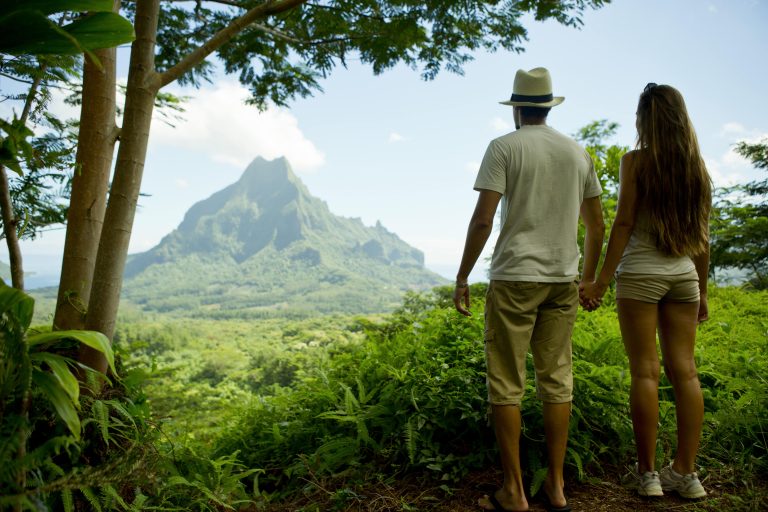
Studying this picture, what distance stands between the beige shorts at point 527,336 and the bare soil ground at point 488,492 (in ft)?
1.91

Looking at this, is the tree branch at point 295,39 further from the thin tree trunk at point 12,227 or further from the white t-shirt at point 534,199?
the white t-shirt at point 534,199

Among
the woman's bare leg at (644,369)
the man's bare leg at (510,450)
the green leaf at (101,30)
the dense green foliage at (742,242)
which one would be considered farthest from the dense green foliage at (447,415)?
the dense green foliage at (742,242)

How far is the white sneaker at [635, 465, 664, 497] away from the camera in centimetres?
234

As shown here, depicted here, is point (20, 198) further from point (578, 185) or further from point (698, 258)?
point (698, 258)

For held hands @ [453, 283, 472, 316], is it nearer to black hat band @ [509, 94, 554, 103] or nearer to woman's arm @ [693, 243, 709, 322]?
black hat band @ [509, 94, 554, 103]

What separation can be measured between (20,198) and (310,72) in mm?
2716

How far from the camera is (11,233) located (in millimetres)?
3355

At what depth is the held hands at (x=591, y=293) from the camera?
97.0 inches

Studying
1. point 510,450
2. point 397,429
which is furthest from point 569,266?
point 397,429

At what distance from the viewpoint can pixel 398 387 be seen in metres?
3.28

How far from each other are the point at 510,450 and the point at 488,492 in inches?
16.9

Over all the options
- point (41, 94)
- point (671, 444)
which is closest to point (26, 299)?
point (41, 94)

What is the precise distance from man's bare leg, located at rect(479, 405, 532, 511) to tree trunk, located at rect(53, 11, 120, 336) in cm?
239

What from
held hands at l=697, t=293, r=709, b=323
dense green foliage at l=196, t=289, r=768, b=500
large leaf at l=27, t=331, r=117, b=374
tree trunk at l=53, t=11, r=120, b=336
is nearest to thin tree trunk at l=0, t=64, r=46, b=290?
tree trunk at l=53, t=11, r=120, b=336
